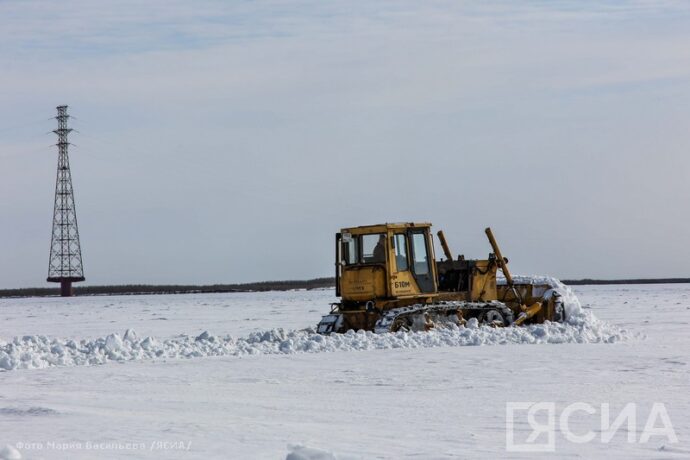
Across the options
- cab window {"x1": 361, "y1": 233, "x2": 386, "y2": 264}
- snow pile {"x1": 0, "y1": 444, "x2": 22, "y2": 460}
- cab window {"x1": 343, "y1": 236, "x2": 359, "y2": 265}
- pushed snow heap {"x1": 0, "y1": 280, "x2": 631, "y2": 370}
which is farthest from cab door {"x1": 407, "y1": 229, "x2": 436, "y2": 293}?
snow pile {"x1": 0, "y1": 444, "x2": 22, "y2": 460}

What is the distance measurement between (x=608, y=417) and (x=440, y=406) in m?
1.67

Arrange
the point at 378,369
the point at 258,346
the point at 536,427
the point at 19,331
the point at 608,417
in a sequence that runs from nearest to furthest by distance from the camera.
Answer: the point at 536,427 < the point at 608,417 < the point at 378,369 < the point at 258,346 < the point at 19,331

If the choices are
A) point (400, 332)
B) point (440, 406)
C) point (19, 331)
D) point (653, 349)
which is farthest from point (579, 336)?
point (19, 331)

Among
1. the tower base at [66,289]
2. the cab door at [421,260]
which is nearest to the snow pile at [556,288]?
the cab door at [421,260]

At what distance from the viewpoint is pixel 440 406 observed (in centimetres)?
962

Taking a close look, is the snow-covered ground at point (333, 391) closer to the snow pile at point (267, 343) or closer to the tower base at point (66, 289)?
the snow pile at point (267, 343)

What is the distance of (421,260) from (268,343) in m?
3.61

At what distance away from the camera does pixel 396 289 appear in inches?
714

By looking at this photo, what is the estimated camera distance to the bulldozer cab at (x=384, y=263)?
18172 mm

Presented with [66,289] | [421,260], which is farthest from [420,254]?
[66,289]

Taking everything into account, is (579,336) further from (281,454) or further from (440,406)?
(281,454)

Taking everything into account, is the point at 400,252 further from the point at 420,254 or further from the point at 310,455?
the point at 310,455

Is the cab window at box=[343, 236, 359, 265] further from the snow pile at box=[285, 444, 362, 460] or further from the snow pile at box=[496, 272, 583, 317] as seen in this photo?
the snow pile at box=[285, 444, 362, 460]

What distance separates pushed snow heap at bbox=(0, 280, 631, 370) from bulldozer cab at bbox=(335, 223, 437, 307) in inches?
40.2
